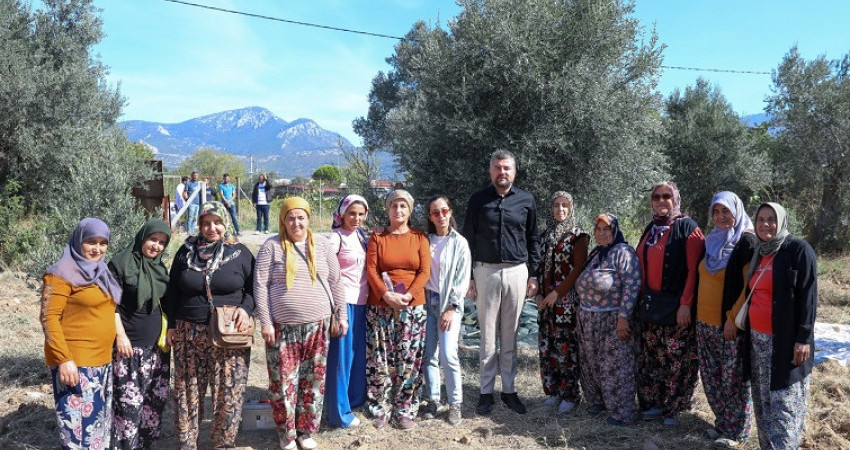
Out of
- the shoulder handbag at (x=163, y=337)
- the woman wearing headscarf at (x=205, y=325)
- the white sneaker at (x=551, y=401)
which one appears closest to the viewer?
the woman wearing headscarf at (x=205, y=325)

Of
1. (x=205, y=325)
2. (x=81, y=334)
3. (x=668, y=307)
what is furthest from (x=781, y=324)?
(x=81, y=334)

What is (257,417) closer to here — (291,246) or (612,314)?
(291,246)

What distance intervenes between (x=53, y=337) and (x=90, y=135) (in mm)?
8115

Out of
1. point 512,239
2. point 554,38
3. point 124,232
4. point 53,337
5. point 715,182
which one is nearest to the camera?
point 53,337

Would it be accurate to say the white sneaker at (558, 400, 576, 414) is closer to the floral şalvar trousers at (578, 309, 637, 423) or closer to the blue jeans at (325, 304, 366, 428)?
the floral şalvar trousers at (578, 309, 637, 423)

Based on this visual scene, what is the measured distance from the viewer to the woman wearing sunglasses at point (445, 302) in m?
4.44

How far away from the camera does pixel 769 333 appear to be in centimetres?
Result: 357

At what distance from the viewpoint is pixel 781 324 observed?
135 inches

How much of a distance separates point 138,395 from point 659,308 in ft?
12.5

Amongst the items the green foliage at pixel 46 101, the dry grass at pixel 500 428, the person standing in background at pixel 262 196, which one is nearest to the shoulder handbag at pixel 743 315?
the dry grass at pixel 500 428

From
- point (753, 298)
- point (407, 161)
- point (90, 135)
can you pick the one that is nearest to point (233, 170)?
point (90, 135)

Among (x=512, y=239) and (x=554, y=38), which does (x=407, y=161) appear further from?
(x=512, y=239)

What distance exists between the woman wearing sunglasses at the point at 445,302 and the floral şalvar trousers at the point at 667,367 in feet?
4.93

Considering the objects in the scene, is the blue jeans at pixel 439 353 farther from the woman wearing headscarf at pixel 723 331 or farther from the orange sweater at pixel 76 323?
the orange sweater at pixel 76 323
